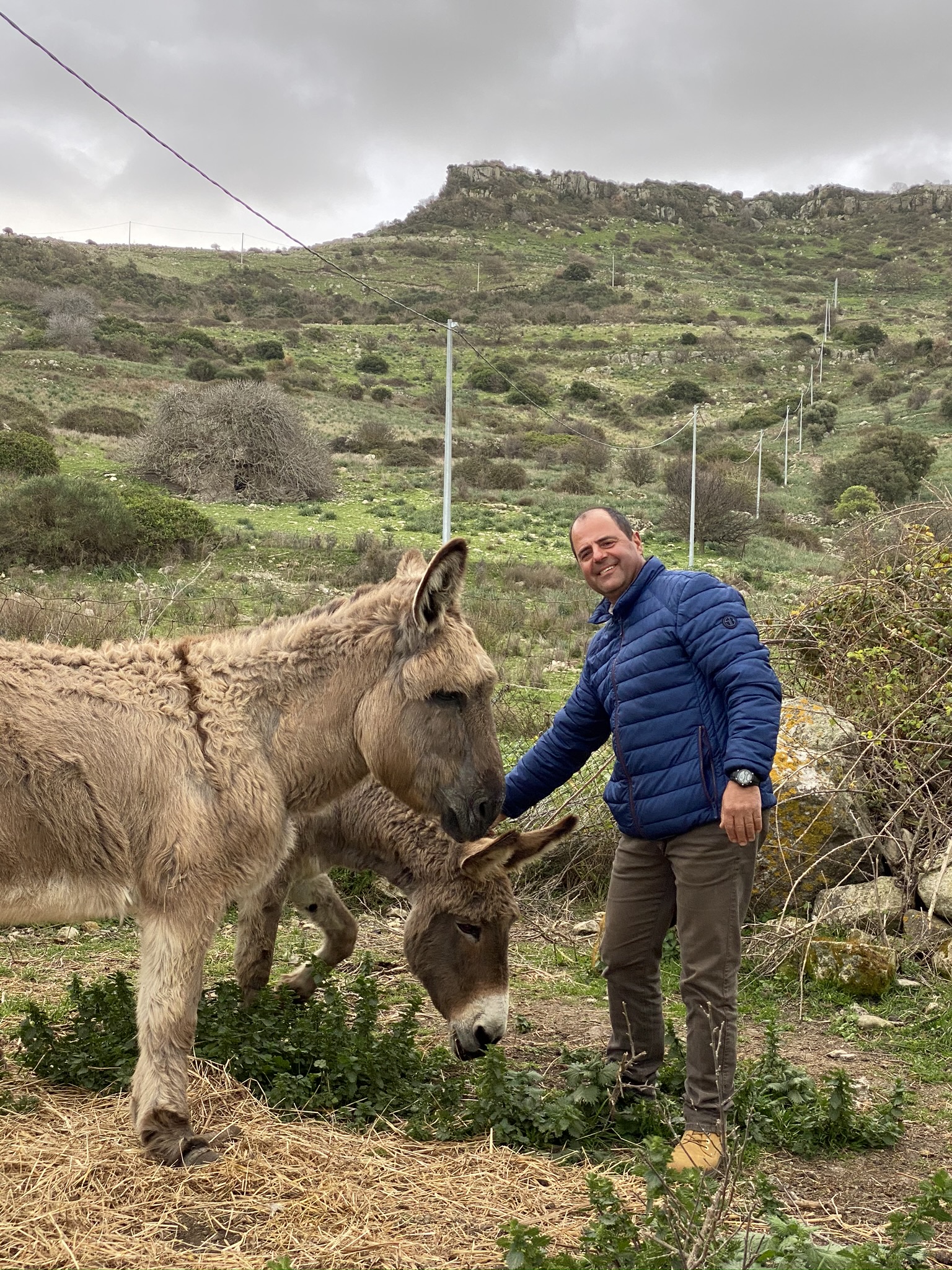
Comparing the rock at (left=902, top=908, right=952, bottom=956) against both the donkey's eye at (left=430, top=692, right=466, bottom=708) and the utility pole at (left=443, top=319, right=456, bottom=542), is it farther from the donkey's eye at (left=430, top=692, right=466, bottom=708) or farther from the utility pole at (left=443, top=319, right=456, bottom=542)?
the utility pole at (left=443, top=319, right=456, bottom=542)

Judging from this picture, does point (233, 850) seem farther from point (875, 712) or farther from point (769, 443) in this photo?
point (769, 443)

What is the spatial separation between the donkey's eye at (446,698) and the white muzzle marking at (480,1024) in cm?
161

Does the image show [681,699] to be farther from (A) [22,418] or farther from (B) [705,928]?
(A) [22,418]

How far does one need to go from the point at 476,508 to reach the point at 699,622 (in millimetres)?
25955

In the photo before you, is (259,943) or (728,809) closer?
(728,809)

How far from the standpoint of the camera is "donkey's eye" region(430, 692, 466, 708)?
3.67 meters

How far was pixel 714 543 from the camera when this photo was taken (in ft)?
92.0

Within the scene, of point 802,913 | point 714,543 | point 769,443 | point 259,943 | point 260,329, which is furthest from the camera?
point 260,329

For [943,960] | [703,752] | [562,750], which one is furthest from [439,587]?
[943,960]

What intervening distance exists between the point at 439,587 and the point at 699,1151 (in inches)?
91.0

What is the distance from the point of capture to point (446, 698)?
12.1 feet

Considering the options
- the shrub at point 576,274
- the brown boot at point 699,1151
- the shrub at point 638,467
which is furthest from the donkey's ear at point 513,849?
the shrub at point 576,274

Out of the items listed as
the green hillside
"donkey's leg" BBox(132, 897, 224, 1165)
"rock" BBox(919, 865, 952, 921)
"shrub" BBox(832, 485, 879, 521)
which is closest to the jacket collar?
"donkey's leg" BBox(132, 897, 224, 1165)

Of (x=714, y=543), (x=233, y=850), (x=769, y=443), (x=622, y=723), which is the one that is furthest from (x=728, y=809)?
(x=769, y=443)
